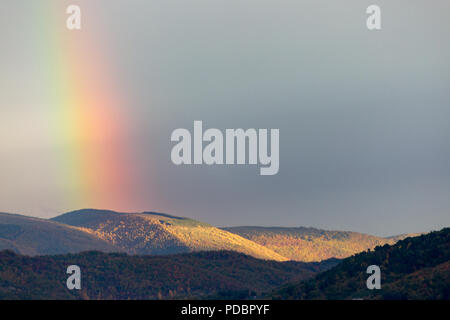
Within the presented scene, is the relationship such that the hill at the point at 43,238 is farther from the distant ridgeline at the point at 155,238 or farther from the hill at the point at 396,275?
the hill at the point at 396,275

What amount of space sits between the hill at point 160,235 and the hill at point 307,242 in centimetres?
1019

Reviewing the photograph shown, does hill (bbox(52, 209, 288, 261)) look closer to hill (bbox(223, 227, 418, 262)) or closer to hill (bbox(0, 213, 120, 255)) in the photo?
hill (bbox(0, 213, 120, 255))

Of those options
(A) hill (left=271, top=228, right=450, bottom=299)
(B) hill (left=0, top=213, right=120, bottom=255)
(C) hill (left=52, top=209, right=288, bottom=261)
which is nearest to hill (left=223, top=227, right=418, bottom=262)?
(C) hill (left=52, top=209, right=288, bottom=261)

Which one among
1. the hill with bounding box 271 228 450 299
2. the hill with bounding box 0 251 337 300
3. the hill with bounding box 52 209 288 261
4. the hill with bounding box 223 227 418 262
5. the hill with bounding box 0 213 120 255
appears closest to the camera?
the hill with bounding box 271 228 450 299

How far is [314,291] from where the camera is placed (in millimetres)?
56750

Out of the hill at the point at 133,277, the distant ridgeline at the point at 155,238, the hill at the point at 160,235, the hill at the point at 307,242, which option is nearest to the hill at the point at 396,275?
the hill at the point at 133,277

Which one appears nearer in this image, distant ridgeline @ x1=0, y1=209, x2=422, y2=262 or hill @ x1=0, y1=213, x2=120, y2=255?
hill @ x1=0, y1=213, x2=120, y2=255

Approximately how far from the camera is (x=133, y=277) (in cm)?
8094

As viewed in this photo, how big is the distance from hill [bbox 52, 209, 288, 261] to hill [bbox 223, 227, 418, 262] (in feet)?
33.4

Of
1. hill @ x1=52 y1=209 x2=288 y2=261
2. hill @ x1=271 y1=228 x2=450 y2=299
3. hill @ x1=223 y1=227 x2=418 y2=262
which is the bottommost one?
hill @ x1=223 y1=227 x2=418 y2=262

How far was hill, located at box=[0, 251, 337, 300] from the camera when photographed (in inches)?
2869
